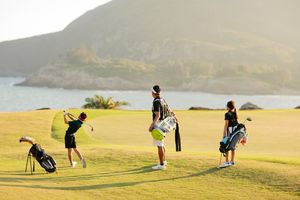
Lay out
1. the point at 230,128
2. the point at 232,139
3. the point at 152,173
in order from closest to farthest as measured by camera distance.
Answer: the point at 152,173
the point at 232,139
the point at 230,128

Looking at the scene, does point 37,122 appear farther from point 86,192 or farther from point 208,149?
point 86,192

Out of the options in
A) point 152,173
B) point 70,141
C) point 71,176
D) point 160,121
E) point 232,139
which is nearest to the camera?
point 71,176

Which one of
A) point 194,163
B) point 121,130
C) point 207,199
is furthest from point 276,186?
point 121,130

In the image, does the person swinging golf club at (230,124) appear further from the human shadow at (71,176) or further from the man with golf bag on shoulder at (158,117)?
the human shadow at (71,176)

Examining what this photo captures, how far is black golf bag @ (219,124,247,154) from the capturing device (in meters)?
14.5

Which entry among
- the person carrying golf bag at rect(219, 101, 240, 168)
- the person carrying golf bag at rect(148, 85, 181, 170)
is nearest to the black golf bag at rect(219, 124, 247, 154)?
the person carrying golf bag at rect(219, 101, 240, 168)

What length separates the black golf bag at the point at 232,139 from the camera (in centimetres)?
1455

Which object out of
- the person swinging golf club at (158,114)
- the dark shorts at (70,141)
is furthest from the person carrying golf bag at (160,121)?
the dark shorts at (70,141)

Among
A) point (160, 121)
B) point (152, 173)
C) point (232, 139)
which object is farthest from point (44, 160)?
point (232, 139)

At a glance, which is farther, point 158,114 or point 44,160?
point 44,160

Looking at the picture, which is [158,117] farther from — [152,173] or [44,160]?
[44,160]

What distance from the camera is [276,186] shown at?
12.7 meters

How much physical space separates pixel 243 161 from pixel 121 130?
12413 mm

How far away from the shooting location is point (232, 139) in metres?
14.6
